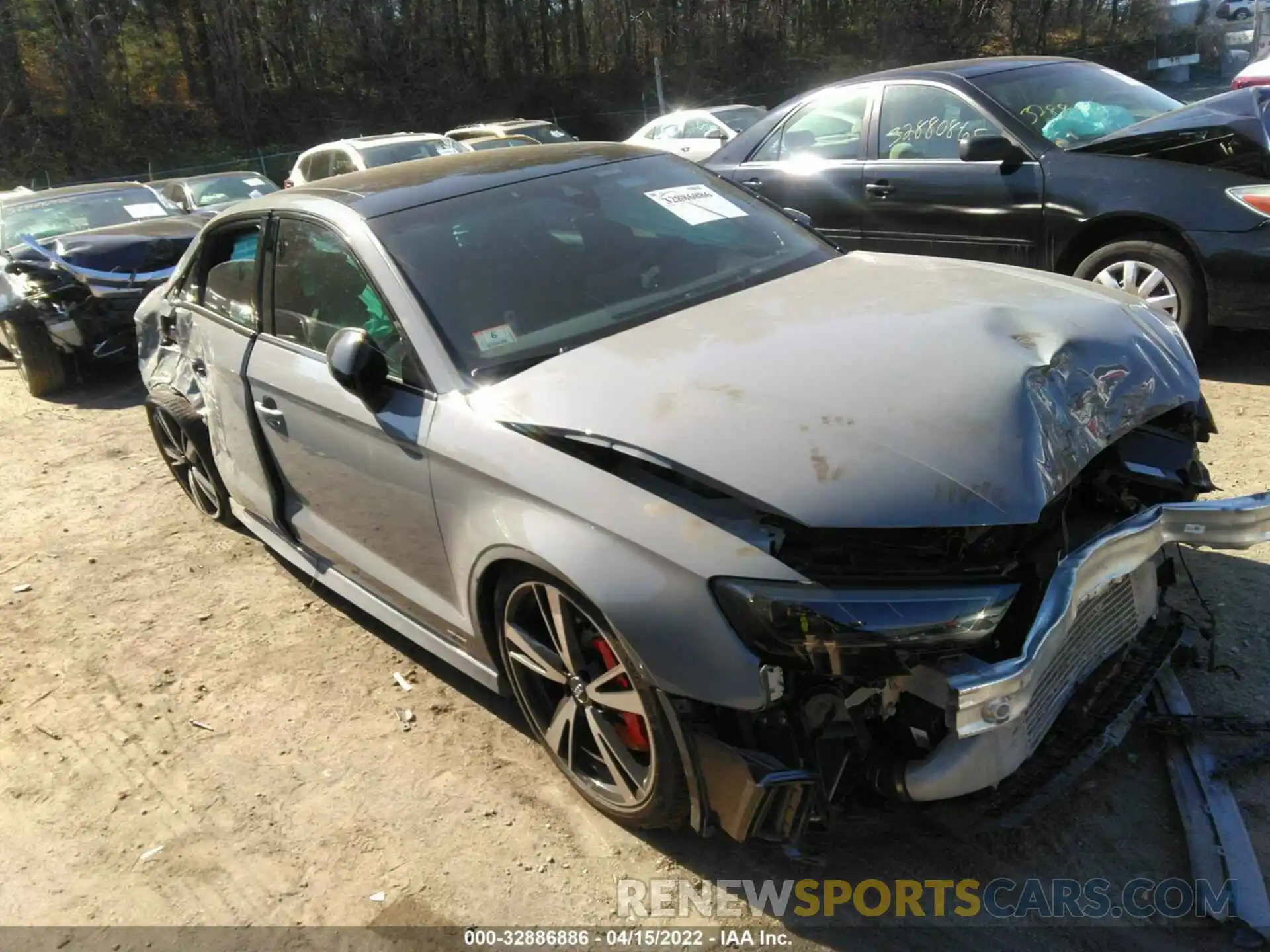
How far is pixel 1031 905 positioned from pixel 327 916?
5.83 feet

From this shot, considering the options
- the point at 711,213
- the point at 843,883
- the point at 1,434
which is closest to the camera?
the point at 843,883

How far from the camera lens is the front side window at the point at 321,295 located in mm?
3096

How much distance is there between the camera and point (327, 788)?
3.09m

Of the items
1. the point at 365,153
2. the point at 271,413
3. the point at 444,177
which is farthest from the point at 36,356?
the point at 444,177

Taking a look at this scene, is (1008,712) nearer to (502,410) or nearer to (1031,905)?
(1031,905)

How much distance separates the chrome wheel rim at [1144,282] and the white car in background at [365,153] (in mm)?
9210

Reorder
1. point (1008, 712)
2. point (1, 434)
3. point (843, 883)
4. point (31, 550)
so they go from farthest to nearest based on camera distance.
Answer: point (1, 434)
point (31, 550)
point (843, 883)
point (1008, 712)

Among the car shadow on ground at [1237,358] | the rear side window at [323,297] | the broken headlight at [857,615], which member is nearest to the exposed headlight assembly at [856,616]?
the broken headlight at [857,615]

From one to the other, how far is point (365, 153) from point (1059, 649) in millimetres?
12389

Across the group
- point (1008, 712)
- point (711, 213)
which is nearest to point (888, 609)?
point (1008, 712)

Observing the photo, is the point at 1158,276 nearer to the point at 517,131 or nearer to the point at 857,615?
the point at 857,615

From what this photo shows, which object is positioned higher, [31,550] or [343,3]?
[343,3]

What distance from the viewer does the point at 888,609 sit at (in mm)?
2064

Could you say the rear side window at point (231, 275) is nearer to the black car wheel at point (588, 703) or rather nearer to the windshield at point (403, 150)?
the black car wheel at point (588, 703)
